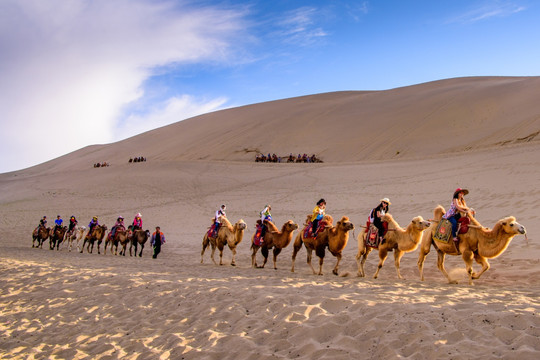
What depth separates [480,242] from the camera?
31.8 ft

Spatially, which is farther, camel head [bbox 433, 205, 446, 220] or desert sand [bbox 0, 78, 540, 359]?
camel head [bbox 433, 205, 446, 220]

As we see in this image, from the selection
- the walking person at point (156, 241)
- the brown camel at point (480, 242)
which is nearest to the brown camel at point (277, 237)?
the brown camel at point (480, 242)

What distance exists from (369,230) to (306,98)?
199ft

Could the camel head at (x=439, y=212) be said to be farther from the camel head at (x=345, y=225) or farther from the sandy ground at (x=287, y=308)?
the camel head at (x=345, y=225)

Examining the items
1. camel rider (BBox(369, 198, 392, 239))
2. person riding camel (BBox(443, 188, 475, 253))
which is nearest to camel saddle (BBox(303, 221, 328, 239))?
camel rider (BBox(369, 198, 392, 239))

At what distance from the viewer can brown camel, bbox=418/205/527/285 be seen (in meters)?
9.14

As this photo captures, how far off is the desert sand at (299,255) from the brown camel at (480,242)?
611 mm

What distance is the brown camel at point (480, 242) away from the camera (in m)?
9.14

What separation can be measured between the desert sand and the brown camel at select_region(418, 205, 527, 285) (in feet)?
2.00

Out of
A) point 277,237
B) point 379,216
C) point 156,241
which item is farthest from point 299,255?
point 379,216

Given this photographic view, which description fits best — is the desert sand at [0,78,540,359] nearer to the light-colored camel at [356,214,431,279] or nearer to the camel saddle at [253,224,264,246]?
the light-colored camel at [356,214,431,279]

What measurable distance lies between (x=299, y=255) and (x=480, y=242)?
27.8 ft

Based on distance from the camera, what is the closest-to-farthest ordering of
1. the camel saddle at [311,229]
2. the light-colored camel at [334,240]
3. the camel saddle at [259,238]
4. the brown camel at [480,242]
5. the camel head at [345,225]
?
the brown camel at [480,242], the camel head at [345,225], the light-colored camel at [334,240], the camel saddle at [311,229], the camel saddle at [259,238]

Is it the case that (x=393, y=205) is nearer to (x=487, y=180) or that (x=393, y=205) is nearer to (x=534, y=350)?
(x=487, y=180)
